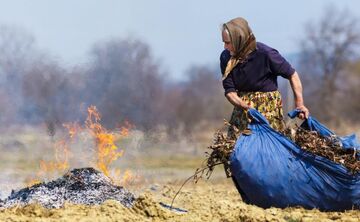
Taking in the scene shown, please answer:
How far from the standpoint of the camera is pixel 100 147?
927 cm

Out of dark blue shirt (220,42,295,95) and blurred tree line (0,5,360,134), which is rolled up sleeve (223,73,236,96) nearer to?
dark blue shirt (220,42,295,95)

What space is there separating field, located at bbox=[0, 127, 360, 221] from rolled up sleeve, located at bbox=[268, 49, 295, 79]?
3.93ft

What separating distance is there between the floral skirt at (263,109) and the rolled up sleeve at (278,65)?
7.7 inches

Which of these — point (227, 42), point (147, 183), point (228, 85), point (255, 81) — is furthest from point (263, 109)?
point (147, 183)

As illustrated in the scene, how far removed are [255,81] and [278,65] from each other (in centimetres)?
24

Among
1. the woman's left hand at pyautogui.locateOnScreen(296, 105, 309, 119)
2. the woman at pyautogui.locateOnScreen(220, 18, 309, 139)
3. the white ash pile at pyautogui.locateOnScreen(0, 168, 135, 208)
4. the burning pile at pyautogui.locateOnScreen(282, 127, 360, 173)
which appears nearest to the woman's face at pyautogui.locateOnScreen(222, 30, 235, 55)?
the woman at pyautogui.locateOnScreen(220, 18, 309, 139)

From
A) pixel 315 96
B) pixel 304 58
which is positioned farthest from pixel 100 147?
pixel 304 58

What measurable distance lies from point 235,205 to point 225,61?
4.34 ft

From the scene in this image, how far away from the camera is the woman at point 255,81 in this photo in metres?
7.44

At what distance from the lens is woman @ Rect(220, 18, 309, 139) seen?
24.4 feet

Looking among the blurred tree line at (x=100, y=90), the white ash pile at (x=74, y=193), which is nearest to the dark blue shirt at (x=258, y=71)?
the white ash pile at (x=74, y=193)

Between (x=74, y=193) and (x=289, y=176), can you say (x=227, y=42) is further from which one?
(x=74, y=193)

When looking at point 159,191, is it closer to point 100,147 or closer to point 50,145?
point 100,147

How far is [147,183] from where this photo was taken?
12773mm
